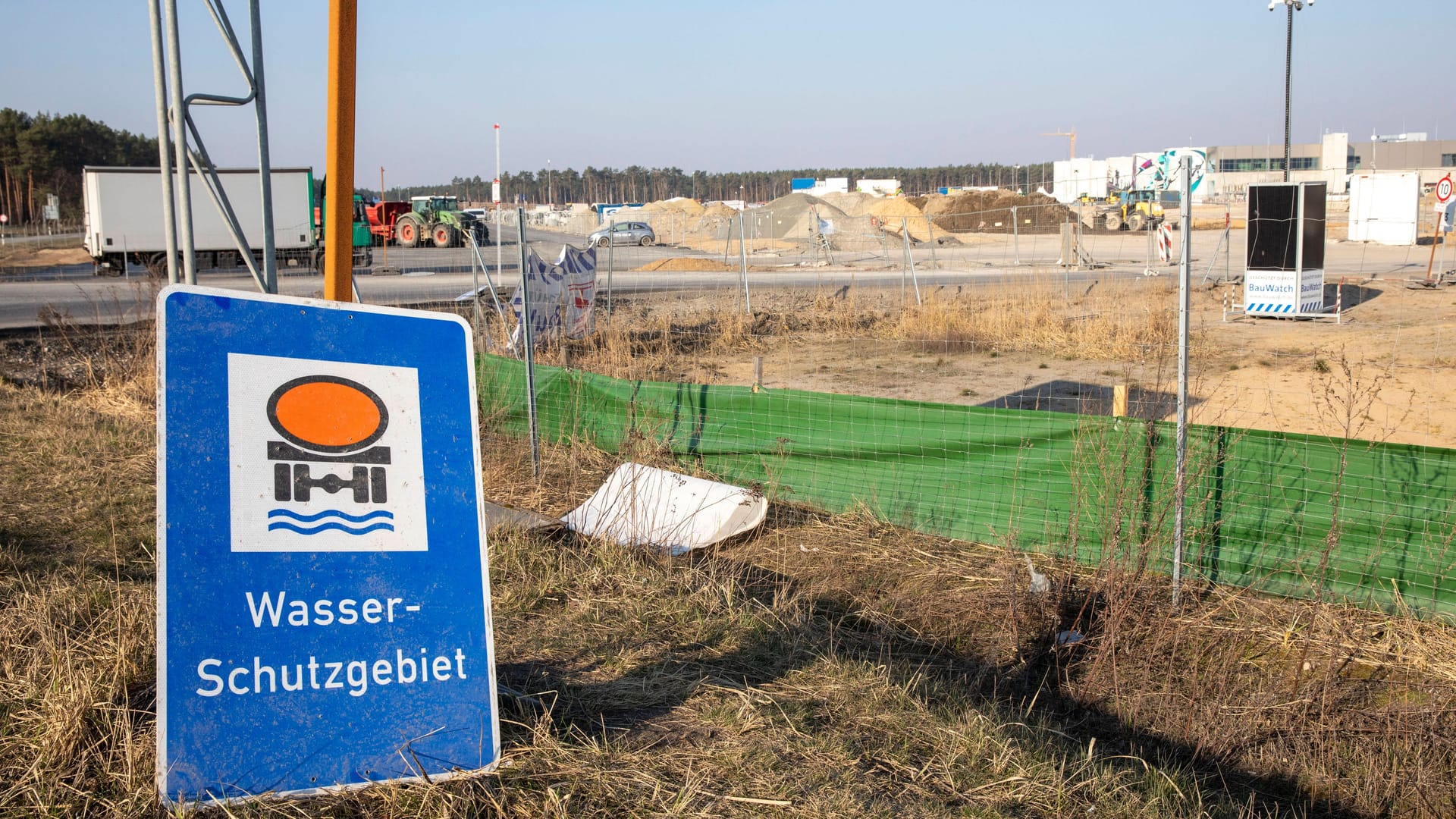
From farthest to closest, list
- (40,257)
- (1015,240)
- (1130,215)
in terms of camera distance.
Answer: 1. (1130,215)
2. (40,257)
3. (1015,240)

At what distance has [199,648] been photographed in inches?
89.4

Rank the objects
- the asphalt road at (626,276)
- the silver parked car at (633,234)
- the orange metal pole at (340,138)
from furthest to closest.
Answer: the silver parked car at (633,234) < the asphalt road at (626,276) < the orange metal pole at (340,138)

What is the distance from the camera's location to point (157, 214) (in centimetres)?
2828

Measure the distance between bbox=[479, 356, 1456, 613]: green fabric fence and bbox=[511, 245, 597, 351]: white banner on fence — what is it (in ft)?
14.8

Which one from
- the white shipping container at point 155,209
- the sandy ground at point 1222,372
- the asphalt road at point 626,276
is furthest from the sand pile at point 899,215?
the sandy ground at point 1222,372

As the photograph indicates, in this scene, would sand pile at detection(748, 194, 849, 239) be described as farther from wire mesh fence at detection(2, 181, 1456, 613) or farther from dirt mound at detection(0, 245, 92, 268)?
dirt mound at detection(0, 245, 92, 268)

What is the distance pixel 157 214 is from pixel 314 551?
30518 mm

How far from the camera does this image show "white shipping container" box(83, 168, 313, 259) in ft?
91.0

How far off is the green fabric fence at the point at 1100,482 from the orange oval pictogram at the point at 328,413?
376cm

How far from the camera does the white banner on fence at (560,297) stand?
39.1 ft

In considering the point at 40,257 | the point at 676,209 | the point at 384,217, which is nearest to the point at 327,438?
the point at 384,217

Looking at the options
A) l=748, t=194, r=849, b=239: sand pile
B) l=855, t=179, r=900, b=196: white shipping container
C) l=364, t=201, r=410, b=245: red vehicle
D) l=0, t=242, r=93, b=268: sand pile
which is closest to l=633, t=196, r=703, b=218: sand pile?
l=748, t=194, r=849, b=239: sand pile

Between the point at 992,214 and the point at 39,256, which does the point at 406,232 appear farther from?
the point at 992,214

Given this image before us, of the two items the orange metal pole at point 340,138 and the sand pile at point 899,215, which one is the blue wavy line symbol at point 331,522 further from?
the sand pile at point 899,215
